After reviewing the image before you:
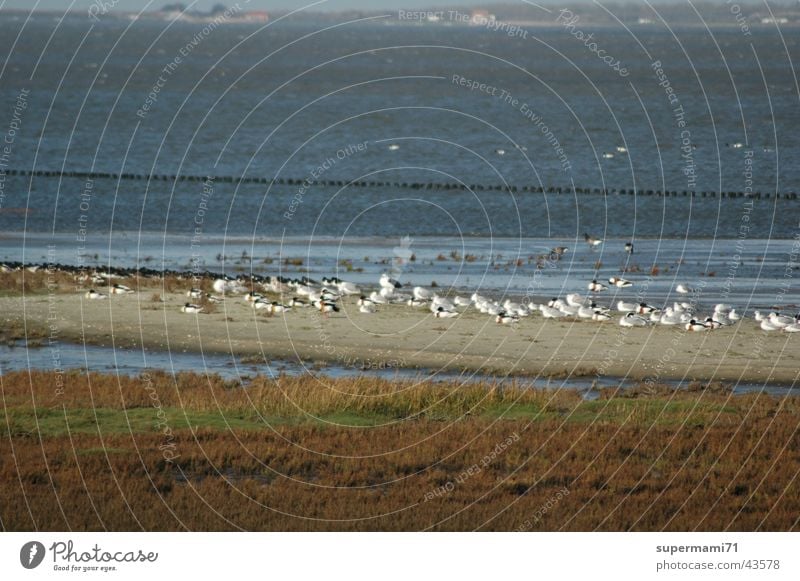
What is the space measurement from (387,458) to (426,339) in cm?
1203

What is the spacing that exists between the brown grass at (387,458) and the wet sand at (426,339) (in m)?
3.34

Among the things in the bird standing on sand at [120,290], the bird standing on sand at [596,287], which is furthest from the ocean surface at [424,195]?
the bird standing on sand at [120,290]

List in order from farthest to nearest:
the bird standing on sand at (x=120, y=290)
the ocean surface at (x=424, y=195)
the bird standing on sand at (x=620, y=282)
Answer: the ocean surface at (x=424, y=195) < the bird standing on sand at (x=620, y=282) < the bird standing on sand at (x=120, y=290)

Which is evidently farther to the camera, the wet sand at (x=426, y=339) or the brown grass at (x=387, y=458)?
the wet sand at (x=426, y=339)

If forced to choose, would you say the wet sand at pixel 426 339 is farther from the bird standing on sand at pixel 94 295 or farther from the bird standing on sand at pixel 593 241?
the bird standing on sand at pixel 593 241

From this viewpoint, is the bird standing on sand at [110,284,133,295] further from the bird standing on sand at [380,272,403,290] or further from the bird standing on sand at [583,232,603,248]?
the bird standing on sand at [583,232,603,248]

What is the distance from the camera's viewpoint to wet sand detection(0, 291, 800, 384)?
101ft

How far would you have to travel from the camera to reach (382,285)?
4038 cm

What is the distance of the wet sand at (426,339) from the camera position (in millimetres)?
30781

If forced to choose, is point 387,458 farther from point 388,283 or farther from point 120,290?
point 120,290

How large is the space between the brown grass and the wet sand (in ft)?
11.0

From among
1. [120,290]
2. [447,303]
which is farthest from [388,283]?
[120,290]

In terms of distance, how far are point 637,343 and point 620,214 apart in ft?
121

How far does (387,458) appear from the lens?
21.9 metres
